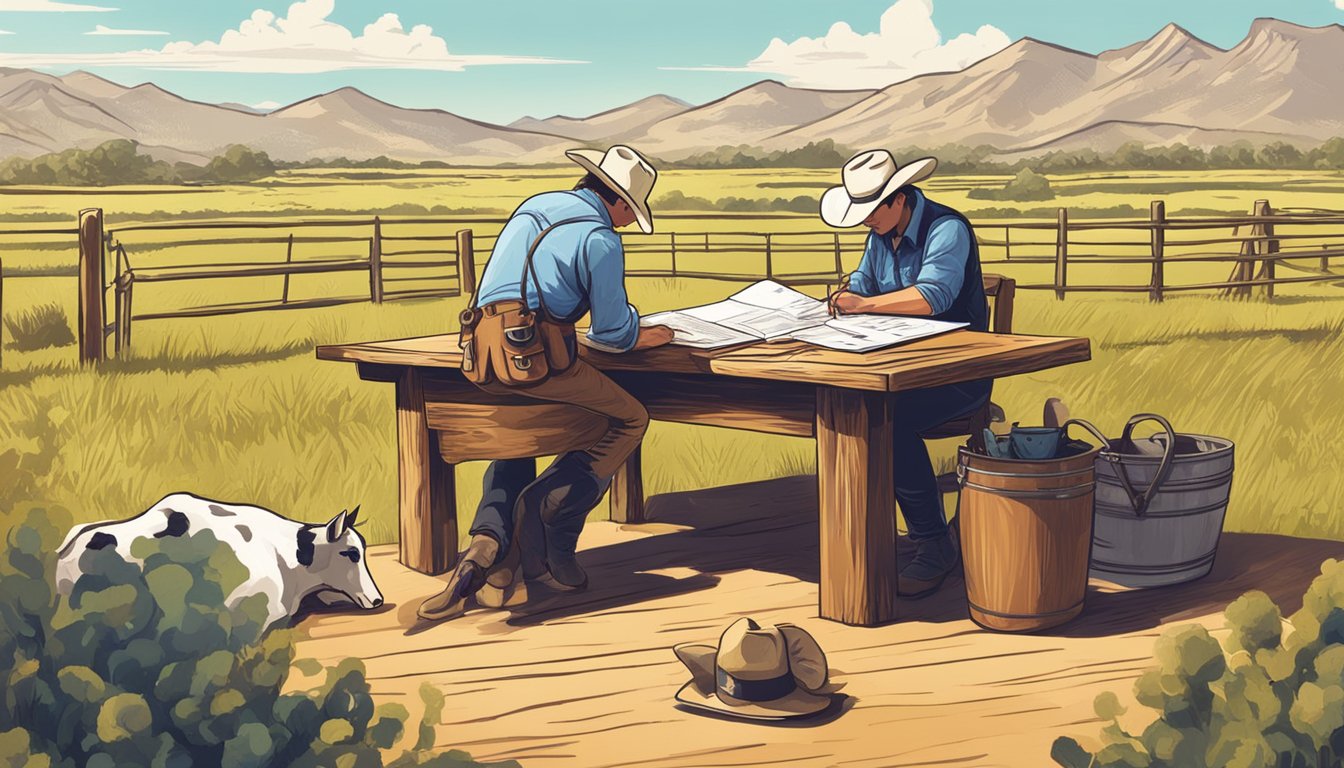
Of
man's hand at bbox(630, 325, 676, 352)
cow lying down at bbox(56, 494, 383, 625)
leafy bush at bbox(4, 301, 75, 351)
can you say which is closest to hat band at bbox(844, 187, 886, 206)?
man's hand at bbox(630, 325, 676, 352)

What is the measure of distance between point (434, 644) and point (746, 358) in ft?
4.23

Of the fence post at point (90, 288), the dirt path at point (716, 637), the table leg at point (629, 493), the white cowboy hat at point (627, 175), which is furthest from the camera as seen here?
the fence post at point (90, 288)

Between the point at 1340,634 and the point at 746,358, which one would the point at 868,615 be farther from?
the point at 1340,634

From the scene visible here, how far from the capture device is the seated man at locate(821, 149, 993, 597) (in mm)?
4836

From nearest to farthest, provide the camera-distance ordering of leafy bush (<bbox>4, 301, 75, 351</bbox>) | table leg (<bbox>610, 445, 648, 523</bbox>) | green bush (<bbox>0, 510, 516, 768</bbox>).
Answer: green bush (<bbox>0, 510, 516, 768</bbox>) < table leg (<bbox>610, 445, 648, 523</bbox>) < leafy bush (<bbox>4, 301, 75, 351</bbox>)

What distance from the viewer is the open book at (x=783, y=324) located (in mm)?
4625

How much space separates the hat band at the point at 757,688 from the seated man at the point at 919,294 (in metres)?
1.11

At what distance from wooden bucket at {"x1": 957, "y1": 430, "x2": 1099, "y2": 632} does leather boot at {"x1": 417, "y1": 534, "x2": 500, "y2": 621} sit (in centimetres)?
151

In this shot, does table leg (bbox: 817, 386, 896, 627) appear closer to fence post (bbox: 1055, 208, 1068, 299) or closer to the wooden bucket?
the wooden bucket

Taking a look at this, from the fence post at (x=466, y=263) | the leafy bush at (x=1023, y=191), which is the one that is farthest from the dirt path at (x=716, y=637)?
the leafy bush at (x=1023, y=191)

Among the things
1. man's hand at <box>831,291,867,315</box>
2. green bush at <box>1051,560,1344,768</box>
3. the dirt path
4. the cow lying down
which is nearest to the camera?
green bush at <box>1051,560,1344,768</box>

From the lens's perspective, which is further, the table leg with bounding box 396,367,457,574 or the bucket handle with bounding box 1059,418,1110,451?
the table leg with bounding box 396,367,457,574

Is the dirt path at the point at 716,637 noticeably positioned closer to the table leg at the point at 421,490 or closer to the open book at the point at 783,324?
the table leg at the point at 421,490

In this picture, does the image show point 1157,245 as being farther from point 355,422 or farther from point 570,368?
point 570,368
